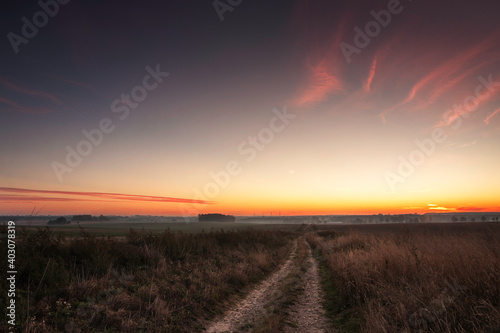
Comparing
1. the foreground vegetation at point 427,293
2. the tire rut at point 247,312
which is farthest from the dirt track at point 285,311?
the foreground vegetation at point 427,293

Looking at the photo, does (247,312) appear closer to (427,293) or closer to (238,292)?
(238,292)

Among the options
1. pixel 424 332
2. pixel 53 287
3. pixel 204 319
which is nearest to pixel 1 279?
pixel 53 287

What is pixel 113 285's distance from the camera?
830 cm

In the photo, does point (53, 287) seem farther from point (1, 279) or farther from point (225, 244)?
point (225, 244)

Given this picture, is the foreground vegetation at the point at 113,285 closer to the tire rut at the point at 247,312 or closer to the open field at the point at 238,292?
the open field at the point at 238,292

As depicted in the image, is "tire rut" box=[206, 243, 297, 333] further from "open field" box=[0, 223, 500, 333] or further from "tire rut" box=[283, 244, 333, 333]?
"tire rut" box=[283, 244, 333, 333]

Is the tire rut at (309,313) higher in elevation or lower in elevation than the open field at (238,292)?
lower

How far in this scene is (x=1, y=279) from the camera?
254 inches

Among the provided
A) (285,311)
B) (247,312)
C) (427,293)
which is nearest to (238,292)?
(247,312)

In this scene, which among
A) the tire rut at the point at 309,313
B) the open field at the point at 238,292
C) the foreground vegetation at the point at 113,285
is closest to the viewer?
the open field at the point at 238,292

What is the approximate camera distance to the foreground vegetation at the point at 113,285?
19.8ft

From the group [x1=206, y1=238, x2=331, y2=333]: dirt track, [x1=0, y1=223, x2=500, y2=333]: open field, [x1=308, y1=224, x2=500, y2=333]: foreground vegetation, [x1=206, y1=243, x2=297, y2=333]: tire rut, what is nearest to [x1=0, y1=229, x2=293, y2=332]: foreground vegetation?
[x1=0, y1=223, x2=500, y2=333]: open field

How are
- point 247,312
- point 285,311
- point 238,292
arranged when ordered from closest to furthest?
point 285,311 < point 247,312 < point 238,292

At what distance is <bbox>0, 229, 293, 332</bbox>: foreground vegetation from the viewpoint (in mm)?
6043
